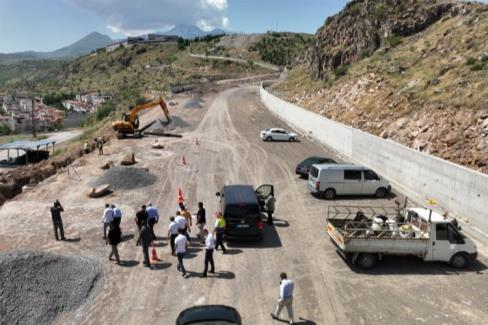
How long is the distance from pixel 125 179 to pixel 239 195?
9.81 meters

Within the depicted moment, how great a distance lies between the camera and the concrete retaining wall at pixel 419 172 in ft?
57.1

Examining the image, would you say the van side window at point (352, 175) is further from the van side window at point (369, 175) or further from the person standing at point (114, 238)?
the person standing at point (114, 238)

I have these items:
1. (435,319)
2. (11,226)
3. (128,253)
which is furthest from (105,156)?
(435,319)

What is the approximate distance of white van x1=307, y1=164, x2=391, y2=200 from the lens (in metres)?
22.3

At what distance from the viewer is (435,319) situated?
38.5 feet

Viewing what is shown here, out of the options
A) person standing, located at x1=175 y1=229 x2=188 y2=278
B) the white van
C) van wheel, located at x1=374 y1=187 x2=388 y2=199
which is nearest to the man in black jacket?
person standing, located at x1=175 y1=229 x2=188 y2=278

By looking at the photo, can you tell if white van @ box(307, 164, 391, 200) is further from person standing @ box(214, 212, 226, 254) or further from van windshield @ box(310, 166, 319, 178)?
person standing @ box(214, 212, 226, 254)

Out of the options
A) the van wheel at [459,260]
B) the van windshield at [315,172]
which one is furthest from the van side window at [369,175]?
the van wheel at [459,260]

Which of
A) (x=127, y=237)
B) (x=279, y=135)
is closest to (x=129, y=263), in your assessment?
(x=127, y=237)

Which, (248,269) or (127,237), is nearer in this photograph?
(248,269)

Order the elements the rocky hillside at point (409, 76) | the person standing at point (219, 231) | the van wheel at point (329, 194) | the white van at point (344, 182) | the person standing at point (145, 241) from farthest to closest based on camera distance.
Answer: the rocky hillside at point (409, 76)
the van wheel at point (329, 194)
the white van at point (344, 182)
the person standing at point (219, 231)
the person standing at point (145, 241)

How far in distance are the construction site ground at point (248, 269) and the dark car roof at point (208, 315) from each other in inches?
76.1

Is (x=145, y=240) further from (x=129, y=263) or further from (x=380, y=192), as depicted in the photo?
(x=380, y=192)

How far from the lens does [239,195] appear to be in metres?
17.2
